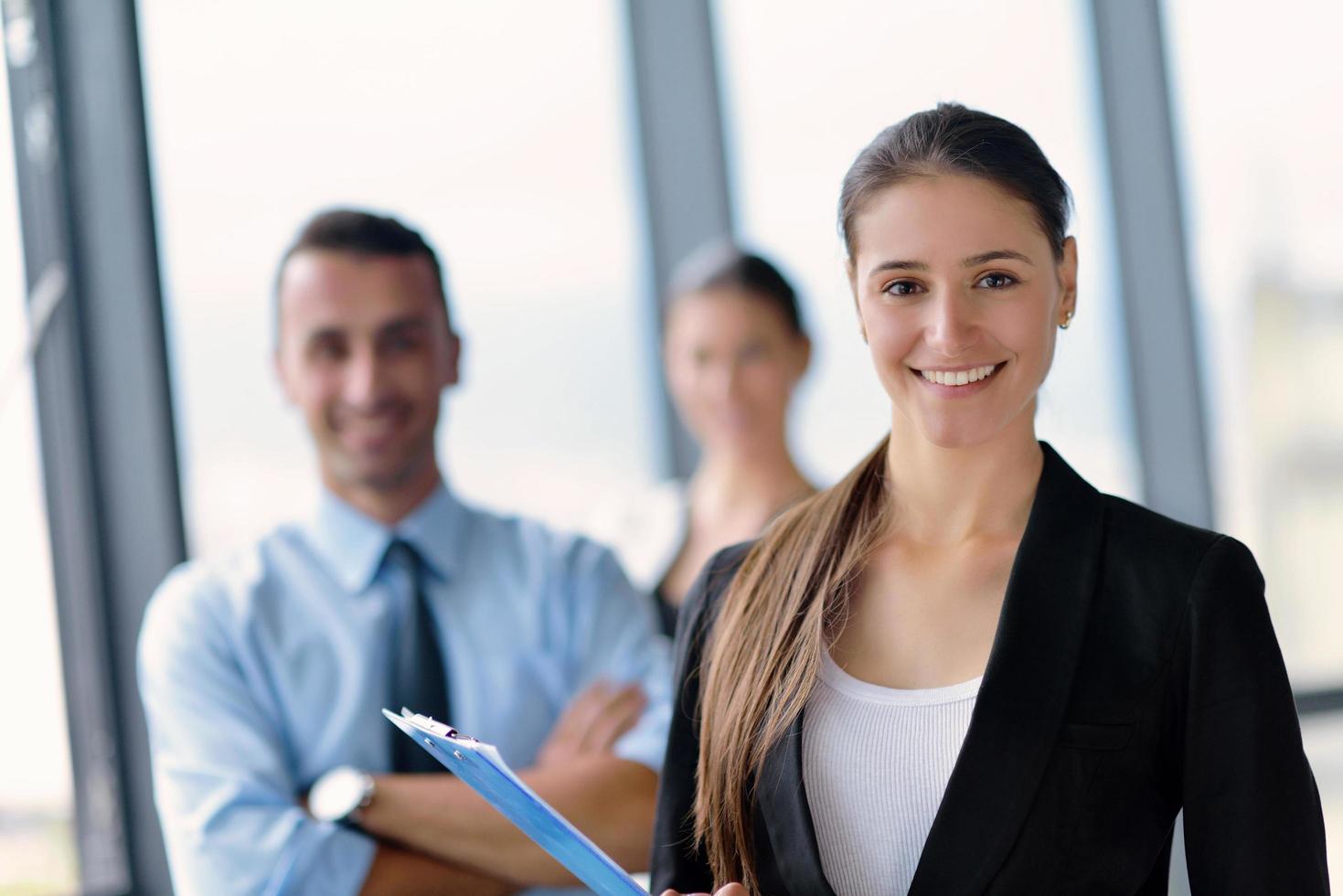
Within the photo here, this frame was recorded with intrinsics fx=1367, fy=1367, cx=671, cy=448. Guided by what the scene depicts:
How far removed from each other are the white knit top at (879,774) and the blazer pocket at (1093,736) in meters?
0.10

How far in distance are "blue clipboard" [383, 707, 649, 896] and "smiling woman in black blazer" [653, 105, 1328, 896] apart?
19cm

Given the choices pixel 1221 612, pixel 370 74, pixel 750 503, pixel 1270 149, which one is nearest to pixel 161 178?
pixel 370 74

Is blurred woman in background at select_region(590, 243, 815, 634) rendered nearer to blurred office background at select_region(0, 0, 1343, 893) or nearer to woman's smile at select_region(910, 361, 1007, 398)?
blurred office background at select_region(0, 0, 1343, 893)

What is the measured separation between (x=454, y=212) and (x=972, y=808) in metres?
2.78

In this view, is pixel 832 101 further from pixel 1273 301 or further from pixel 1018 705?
pixel 1018 705

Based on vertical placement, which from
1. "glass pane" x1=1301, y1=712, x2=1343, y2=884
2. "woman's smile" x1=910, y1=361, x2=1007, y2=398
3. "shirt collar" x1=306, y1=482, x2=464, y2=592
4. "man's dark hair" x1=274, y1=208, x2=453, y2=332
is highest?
"man's dark hair" x1=274, y1=208, x2=453, y2=332

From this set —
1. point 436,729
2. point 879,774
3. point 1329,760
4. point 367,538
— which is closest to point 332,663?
point 367,538

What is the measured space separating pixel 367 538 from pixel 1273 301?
327 cm

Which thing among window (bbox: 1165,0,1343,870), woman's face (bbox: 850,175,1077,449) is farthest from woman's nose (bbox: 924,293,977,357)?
window (bbox: 1165,0,1343,870)

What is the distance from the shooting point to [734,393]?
9.59ft

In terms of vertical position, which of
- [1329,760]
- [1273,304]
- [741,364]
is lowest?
[1329,760]

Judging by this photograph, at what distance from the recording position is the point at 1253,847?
48.0 inches

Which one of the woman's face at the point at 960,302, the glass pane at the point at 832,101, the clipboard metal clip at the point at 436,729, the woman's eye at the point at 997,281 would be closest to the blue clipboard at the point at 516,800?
the clipboard metal clip at the point at 436,729

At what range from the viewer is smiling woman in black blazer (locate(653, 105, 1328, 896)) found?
1249 mm
